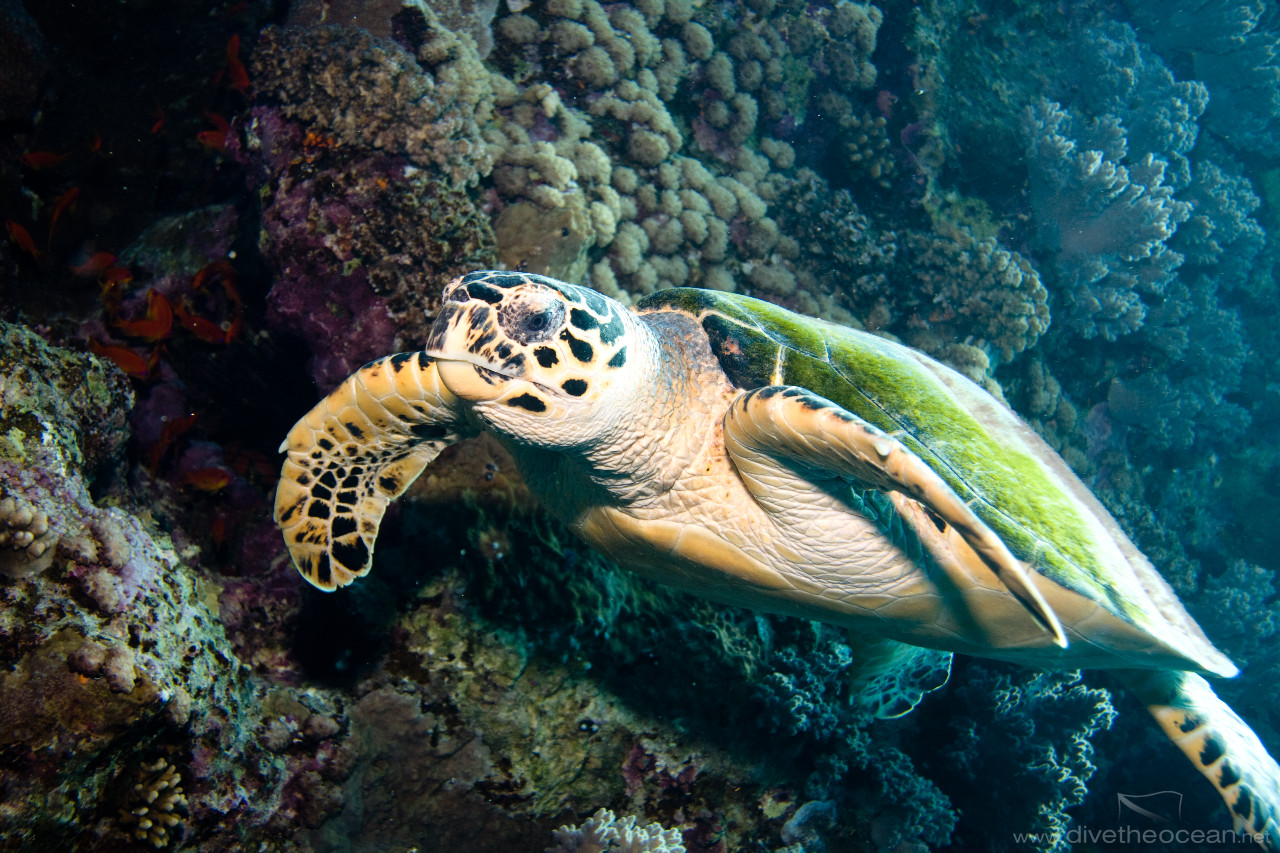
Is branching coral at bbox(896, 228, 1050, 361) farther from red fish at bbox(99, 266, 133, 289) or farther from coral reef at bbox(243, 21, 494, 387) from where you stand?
red fish at bbox(99, 266, 133, 289)

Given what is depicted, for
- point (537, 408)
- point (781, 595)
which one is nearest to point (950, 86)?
point (781, 595)

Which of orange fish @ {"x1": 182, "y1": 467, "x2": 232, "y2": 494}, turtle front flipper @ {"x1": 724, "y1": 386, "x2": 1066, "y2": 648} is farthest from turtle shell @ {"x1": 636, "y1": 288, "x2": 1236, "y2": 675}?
orange fish @ {"x1": 182, "y1": 467, "x2": 232, "y2": 494}

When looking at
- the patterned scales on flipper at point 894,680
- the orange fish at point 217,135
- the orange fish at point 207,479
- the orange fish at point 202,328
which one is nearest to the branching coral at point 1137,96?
the patterned scales on flipper at point 894,680

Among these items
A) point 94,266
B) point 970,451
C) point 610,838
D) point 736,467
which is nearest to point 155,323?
point 94,266

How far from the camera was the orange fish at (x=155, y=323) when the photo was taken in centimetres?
297

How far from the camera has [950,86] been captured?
697cm

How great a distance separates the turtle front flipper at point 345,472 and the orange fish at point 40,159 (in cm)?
280

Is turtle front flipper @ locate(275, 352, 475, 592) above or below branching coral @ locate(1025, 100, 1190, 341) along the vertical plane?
below

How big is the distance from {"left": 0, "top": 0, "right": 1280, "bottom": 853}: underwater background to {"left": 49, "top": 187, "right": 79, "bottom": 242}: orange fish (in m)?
0.05

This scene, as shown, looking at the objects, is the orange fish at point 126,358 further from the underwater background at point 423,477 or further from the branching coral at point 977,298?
the branching coral at point 977,298

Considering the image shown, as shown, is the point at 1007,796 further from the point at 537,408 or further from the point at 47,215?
the point at 47,215

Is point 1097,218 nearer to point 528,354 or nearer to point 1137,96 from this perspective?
point 1137,96

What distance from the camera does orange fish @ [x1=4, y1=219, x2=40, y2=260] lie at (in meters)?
3.01

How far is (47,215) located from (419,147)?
2.42 metres
